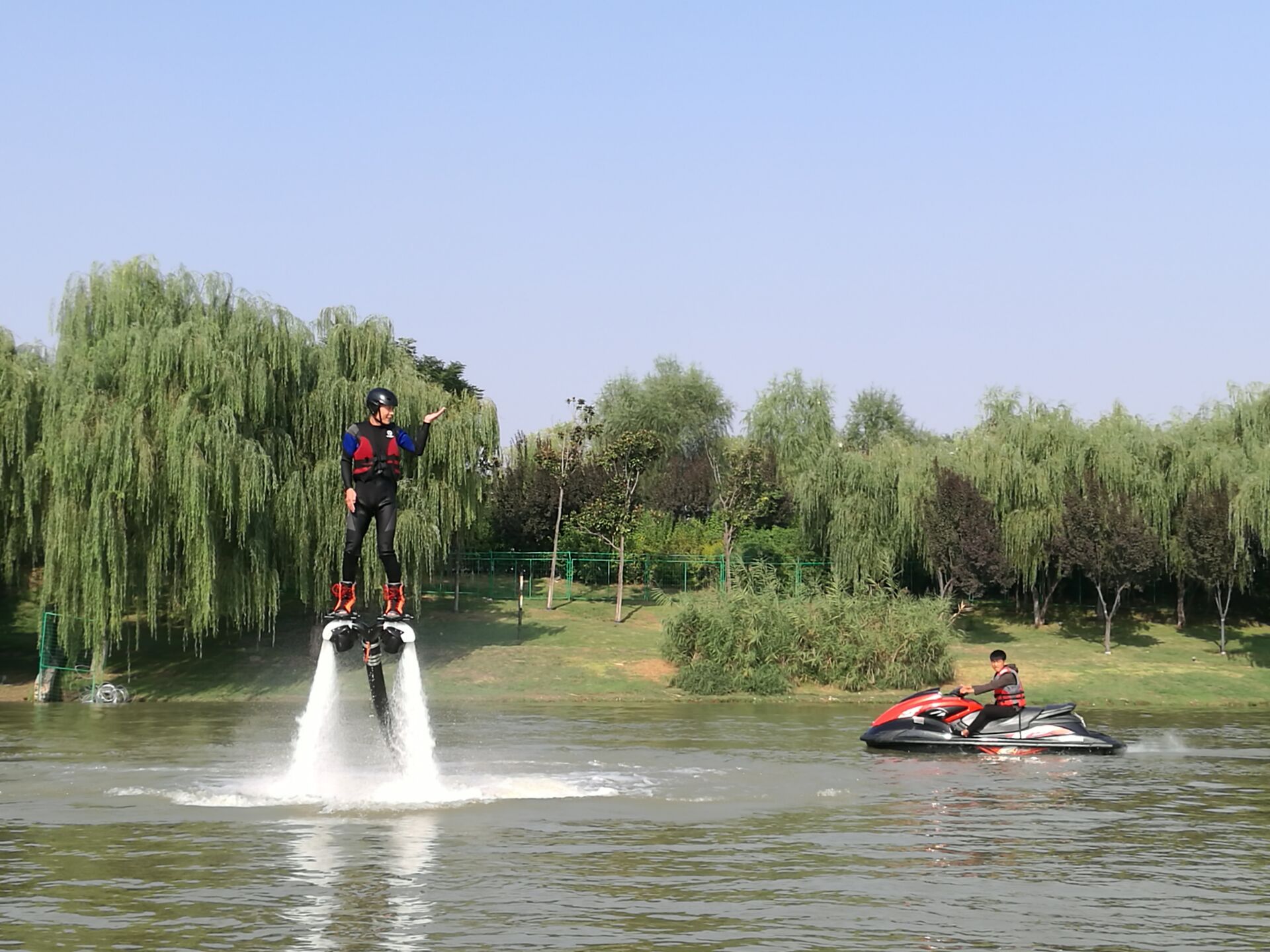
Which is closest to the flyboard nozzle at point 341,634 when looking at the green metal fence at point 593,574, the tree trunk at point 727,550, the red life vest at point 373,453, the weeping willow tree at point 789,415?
the red life vest at point 373,453

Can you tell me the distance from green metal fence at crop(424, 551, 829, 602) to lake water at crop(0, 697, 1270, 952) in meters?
28.2

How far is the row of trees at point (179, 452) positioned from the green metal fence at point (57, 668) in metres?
1.12

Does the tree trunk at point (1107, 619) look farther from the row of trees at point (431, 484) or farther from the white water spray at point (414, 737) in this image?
the white water spray at point (414, 737)

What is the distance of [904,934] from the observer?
1277cm

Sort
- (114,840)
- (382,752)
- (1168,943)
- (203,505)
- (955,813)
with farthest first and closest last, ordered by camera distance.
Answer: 1. (203,505)
2. (382,752)
3. (955,813)
4. (114,840)
5. (1168,943)

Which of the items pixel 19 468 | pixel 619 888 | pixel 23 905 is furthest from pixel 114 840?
pixel 19 468

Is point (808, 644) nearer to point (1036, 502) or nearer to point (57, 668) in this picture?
point (1036, 502)

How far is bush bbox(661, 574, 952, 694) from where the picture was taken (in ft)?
139

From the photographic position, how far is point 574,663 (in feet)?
143

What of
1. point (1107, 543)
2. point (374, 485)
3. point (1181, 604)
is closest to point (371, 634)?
point (374, 485)

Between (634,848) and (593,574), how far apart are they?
44079mm

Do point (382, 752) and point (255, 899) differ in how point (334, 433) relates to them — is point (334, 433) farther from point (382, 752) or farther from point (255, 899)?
point (255, 899)

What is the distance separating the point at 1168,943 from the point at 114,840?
11.5m

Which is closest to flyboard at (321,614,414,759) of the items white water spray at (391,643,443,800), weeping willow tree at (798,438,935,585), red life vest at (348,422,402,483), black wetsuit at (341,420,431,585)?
black wetsuit at (341,420,431,585)
